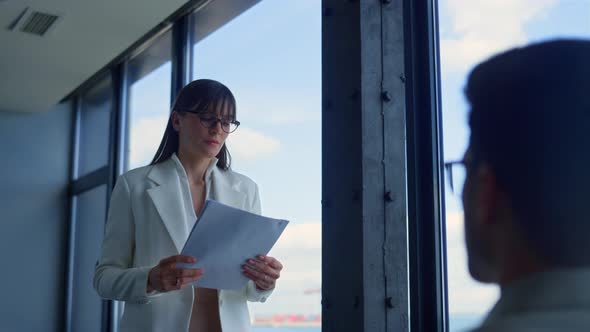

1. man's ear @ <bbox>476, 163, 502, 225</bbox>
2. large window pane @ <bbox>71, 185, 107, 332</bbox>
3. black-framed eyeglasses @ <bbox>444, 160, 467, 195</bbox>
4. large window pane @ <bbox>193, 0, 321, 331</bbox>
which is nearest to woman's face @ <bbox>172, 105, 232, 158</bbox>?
large window pane @ <bbox>193, 0, 321, 331</bbox>

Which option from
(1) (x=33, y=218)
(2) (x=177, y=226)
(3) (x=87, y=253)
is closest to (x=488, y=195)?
(2) (x=177, y=226)

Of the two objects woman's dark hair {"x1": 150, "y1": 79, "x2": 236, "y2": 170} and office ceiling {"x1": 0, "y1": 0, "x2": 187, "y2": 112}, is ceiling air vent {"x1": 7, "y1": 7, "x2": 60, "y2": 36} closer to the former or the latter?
office ceiling {"x1": 0, "y1": 0, "x2": 187, "y2": 112}

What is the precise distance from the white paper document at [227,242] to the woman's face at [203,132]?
1.22 feet

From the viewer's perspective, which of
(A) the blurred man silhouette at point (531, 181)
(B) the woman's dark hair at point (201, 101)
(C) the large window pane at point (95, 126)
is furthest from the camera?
(C) the large window pane at point (95, 126)

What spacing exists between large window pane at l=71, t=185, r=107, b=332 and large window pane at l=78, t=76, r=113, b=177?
11.4 inches

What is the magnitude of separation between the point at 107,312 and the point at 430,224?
3.89 m

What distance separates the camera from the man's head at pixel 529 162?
21.7 inches

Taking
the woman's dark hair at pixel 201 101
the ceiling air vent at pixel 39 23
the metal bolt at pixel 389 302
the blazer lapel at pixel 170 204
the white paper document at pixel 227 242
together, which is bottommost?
the metal bolt at pixel 389 302

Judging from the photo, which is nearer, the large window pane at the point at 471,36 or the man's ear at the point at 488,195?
the man's ear at the point at 488,195

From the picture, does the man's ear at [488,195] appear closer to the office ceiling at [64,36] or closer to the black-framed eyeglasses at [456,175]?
the black-framed eyeglasses at [456,175]

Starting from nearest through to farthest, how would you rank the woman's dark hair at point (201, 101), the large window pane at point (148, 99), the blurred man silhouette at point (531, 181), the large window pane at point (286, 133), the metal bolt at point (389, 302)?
the blurred man silhouette at point (531, 181) → the woman's dark hair at point (201, 101) → the metal bolt at point (389, 302) → the large window pane at point (286, 133) → the large window pane at point (148, 99)

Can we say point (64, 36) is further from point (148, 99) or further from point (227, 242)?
point (227, 242)

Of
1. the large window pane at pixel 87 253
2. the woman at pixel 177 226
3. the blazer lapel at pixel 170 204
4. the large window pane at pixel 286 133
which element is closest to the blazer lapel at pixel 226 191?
the woman at pixel 177 226

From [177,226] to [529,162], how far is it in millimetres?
1594
